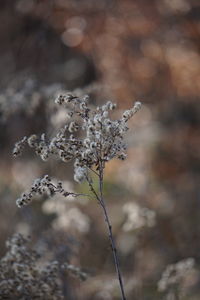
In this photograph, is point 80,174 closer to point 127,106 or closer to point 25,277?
point 25,277

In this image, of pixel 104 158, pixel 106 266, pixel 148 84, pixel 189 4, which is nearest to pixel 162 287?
pixel 104 158

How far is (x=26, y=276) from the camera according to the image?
2557 millimetres

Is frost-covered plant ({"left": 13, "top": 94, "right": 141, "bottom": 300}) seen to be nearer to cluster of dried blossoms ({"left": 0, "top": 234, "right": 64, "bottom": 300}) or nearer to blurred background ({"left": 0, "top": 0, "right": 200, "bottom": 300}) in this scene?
cluster of dried blossoms ({"left": 0, "top": 234, "right": 64, "bottom": 300})

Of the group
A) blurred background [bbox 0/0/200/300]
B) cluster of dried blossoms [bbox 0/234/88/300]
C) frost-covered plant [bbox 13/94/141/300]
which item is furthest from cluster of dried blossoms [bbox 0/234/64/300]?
blurred background [bbox 0/0/200/300]

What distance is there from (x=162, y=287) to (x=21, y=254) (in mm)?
931

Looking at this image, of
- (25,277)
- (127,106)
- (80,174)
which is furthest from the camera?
(127,106)

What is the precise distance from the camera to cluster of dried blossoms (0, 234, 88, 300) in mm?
2521

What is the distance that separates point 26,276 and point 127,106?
534 cm

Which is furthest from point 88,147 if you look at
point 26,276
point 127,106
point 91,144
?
point 127,106

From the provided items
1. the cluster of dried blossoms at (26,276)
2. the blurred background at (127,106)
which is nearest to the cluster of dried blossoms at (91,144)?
the cluster of dried blossoms at (26,276)

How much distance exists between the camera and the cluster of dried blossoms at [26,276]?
252cm

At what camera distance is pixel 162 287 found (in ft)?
10.2

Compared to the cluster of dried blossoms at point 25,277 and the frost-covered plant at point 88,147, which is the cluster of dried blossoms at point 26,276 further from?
the frost-covered plant at point 88,147

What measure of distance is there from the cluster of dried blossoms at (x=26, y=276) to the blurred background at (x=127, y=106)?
2.30 m
